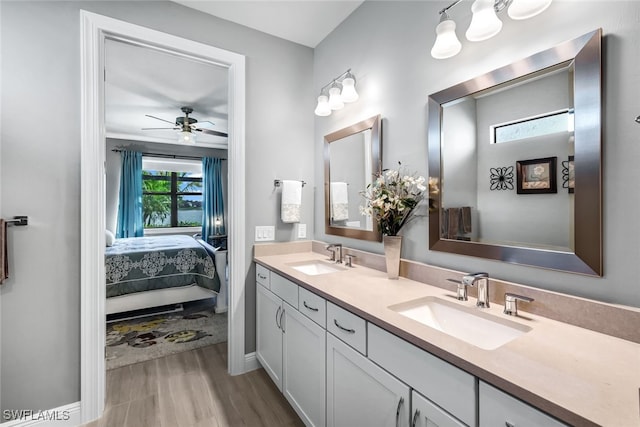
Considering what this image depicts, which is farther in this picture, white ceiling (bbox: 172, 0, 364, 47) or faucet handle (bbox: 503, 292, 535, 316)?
white ceiling (bbox: 172, 0, 364, 47)

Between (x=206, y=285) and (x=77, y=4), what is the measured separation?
105 inches

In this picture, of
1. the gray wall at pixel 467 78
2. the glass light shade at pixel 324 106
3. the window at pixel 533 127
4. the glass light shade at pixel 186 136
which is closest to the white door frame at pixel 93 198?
the glass light shade at pixel 324 106

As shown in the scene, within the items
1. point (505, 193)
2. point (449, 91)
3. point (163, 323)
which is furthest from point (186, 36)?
point (163, 323)

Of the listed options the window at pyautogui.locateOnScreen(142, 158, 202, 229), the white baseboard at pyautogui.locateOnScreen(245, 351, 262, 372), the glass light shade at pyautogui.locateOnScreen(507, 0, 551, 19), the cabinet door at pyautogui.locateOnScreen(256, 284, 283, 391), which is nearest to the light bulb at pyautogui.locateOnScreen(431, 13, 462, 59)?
the glass light shade at pyautogui.locateOnScreen(507, 0, 551, 19)

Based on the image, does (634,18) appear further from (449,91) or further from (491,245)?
(491,245)

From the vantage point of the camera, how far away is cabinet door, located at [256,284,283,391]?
5.98 ft

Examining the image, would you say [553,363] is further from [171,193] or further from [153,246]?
[171,193]

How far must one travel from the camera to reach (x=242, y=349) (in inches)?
85.9

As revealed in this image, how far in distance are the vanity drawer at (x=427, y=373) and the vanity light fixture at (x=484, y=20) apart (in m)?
1.20

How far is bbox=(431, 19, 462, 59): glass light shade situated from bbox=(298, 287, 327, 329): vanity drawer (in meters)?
1.26

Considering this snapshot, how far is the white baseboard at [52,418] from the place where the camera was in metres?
1.56

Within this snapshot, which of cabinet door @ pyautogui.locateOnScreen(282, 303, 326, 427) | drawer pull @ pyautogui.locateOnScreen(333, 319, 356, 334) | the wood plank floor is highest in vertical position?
drawer pull @ pyautogui.locateOnScreen(333, 319, 356, 334)

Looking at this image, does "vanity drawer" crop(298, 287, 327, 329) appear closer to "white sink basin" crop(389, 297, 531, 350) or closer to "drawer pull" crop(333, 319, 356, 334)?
"drawer pull" crop(333, 319, 356, 334)

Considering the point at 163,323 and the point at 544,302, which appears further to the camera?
the point at 163,323
